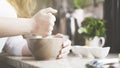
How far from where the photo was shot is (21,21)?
944mm

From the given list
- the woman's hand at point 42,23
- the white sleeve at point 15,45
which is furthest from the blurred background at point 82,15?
the woman's hand at point 42,23

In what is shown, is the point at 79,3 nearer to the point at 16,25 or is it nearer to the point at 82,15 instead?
the point at 82,15

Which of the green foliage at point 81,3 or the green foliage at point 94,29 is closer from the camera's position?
the green foliage at point 94,29

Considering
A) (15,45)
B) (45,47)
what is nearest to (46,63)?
(45,47)

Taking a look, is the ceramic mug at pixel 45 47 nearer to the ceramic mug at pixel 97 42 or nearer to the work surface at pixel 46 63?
the work surface at pixel 46 63

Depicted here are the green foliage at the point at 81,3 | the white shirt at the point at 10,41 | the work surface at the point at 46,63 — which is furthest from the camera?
the green foliage at the point at 81,3

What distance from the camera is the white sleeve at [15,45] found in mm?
1262

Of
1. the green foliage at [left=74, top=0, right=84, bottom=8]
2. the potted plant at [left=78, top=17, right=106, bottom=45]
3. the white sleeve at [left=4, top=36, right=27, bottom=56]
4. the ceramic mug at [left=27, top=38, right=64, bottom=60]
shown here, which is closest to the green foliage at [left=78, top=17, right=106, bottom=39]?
the potted plant at [left=78, top=17, right=106, bottom=45]

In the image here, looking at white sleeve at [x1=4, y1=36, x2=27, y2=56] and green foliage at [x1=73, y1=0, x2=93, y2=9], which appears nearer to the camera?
white sleeve at [x1=4, y1=36, x2=27, y2=56]

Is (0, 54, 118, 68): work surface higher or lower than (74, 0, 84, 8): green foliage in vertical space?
lower

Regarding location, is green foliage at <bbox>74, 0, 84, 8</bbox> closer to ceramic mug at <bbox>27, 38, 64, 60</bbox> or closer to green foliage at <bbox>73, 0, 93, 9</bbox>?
green foliage at <bbox>73, 0, 93, 9</bbox>

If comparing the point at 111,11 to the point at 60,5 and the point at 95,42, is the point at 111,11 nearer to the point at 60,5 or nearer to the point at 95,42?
the point at 95,42

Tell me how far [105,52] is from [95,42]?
387 mm

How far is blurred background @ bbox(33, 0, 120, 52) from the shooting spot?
59.2 inches
